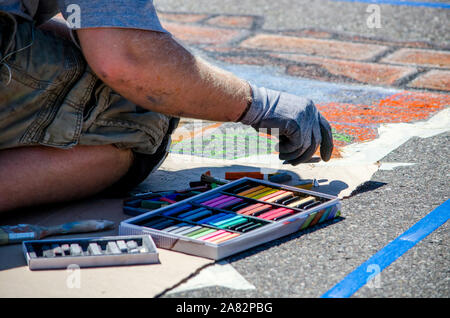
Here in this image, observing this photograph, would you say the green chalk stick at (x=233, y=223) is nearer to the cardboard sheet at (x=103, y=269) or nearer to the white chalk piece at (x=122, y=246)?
the cardboard sheet at (x=103, y=269)

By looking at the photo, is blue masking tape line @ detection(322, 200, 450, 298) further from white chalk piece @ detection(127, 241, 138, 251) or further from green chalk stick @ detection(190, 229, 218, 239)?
white chalk piece @ detection(127, 241, 138, 251)

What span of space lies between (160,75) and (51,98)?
417 millimetres

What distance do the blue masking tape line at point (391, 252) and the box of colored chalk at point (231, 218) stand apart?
0.27 m

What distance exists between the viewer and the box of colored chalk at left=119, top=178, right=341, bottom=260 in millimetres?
2076

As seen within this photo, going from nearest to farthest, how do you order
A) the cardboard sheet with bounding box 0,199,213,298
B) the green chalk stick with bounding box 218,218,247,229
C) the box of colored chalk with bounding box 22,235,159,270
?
1. the cardboard sheet with bounding box 0,199,213,298
2. the box of colored chalk with bounding box 22,235,159,270
3. the green chalk stick with bounding box 218,218,247,229

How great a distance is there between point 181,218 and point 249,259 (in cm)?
31

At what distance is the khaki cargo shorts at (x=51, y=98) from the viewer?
2211 mm

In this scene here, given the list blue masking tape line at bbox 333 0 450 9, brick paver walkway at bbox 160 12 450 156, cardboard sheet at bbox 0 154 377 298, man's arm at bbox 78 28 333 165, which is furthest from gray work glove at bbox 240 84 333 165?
blue masking tape line at bbox 333 0 450 9

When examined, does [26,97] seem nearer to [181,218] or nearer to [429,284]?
[181,218]

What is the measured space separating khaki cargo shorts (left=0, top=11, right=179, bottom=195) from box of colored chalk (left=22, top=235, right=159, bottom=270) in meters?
0.41

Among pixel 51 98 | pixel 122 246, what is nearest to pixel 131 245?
pixel 122 246
